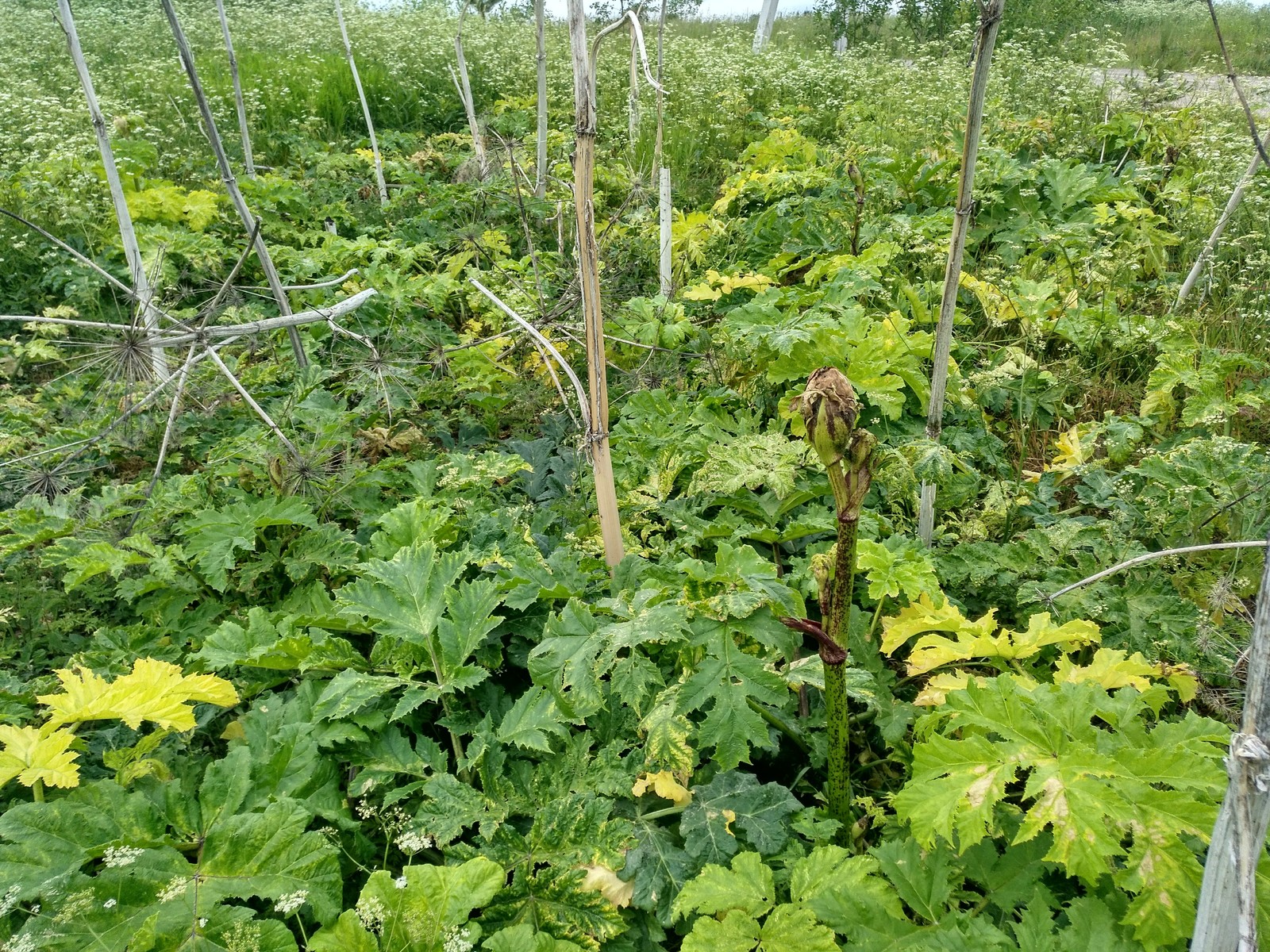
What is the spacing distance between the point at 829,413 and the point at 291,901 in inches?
51.6

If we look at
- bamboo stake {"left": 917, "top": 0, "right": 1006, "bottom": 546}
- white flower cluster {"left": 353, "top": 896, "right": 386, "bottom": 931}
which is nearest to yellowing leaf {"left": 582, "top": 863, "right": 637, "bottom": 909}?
white flower cluster {"left": 353, "top": 896, "right": 386, "bottom": 931}

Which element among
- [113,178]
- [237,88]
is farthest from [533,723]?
[237,88]

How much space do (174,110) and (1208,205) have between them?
322 inches

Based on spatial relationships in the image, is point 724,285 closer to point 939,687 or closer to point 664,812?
point 939,687

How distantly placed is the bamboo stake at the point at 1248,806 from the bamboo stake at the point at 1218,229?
273 cm

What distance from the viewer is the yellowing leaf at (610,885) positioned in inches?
61.8

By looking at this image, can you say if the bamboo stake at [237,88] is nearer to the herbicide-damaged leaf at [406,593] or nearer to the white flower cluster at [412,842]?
the herbicide-damaged leaf at [406,593]

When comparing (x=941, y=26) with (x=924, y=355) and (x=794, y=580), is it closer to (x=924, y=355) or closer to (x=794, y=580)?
(x=924, y=355)

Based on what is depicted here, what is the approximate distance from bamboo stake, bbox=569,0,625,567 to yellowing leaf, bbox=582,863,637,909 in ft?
2.76

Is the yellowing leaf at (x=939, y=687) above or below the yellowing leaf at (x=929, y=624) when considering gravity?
below

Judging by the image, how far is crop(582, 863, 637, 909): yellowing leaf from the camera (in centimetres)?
157

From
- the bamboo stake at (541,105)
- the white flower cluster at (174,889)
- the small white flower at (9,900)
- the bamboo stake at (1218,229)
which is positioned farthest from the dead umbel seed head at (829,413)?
the bamboo stake at (541,105)

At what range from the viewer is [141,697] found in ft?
5.71

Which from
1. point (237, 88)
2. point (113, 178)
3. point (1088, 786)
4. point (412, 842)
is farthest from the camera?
point (237, 88)
